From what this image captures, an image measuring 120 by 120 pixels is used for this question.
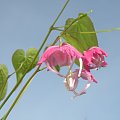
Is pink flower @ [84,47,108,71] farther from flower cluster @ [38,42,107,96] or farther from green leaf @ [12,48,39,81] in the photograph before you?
green leaf @ [12,48,39,81]

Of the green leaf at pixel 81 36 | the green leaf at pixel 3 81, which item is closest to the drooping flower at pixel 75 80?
the green leaf at pixel 81 36

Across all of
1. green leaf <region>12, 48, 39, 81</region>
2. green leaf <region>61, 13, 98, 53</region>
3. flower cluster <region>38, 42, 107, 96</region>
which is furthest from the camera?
green leaf <region>12, 48, 39, 81</region>

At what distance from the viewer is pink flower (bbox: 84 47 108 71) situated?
39.5 inches

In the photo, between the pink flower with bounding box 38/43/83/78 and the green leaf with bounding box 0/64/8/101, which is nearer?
the pink flower with bounding box 38/43/83/78

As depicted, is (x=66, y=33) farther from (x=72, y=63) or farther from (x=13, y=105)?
(x=13, y=105)

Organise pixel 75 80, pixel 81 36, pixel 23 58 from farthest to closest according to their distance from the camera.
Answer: pixel 23 58
pixel 81 36
pixel 75 80

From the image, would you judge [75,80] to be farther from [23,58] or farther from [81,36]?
[23,58]

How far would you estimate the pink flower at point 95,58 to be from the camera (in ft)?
3.29

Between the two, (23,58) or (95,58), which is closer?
(95,58)

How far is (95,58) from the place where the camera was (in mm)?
1041

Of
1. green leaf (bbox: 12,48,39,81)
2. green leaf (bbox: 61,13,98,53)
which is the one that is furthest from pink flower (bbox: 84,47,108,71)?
green leaf (bbox: 12,48,39,81)

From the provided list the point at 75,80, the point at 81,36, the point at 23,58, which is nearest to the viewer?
the point at 75,80

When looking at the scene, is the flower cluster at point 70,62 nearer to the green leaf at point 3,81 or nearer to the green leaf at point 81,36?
the green leaf at point 81,36

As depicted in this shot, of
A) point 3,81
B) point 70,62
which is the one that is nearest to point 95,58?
point 70,62
